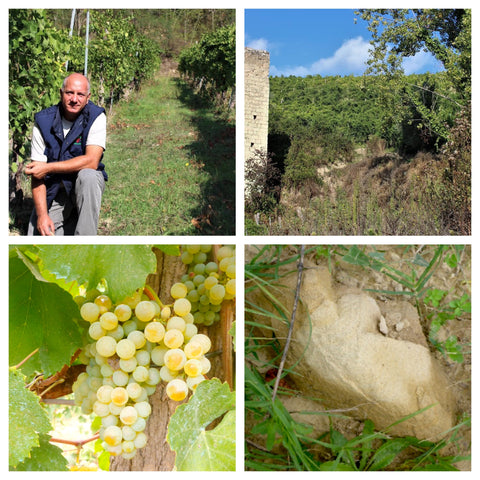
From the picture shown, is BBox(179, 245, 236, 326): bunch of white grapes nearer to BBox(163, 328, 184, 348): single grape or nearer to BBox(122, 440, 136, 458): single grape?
BBox(163, 328, 184, 348): single grape

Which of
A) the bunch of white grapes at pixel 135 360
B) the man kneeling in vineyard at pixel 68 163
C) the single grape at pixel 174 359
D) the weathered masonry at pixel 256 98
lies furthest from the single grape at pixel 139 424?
the weathered masonry at pixel 256 98

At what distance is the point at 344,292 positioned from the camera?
97 centimetres

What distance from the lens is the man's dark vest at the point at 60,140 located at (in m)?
1.19

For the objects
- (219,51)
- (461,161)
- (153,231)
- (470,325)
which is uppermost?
(219,51)

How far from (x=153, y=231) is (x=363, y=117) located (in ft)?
8.63

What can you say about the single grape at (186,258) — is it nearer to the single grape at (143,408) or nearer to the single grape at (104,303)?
the single grape at (104,303)

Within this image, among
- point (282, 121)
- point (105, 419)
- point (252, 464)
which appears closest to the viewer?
point (105, 419)

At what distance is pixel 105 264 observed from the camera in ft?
2.42

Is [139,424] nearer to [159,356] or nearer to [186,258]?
[159,356]

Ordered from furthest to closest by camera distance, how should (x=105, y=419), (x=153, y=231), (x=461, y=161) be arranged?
(x=461, y=161) → (x=153, y=231) → (x=105, y=419)

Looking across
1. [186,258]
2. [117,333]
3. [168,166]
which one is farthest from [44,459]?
[168,166]

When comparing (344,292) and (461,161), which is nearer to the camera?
(344,292)

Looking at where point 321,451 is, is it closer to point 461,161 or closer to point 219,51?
point 219,51

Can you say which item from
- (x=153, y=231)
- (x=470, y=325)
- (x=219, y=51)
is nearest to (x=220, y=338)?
(x=470, y=325)
